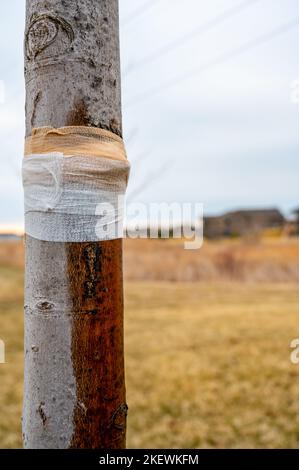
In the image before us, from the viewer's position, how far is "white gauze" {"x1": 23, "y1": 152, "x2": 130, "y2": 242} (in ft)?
2.75

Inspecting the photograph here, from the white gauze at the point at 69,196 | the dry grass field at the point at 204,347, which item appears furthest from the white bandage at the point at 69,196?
the dry grass field at the point at 204,347

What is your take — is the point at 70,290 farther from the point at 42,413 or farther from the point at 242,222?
the point at 242,222

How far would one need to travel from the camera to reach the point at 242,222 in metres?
23.3

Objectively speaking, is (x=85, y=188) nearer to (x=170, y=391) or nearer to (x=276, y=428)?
(x=276, y=428)

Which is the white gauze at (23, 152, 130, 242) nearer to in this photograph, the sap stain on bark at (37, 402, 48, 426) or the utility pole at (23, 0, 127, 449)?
the utility pole at (23, 0, 127, 449)

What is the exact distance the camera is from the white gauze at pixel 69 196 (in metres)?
0.84

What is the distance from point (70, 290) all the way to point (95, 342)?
4.6 inches

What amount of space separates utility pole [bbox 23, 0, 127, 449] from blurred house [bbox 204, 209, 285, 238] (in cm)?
1896

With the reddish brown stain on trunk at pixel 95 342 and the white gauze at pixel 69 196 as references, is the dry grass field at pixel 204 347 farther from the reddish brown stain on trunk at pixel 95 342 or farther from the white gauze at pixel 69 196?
the white gauze at pixel 69 196

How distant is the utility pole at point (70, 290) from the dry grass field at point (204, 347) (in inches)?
124

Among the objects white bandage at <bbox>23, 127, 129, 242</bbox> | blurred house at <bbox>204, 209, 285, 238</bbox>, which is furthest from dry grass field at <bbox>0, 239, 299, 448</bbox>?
blurred house at <bbox>204, 209, 285, 238</bbox>

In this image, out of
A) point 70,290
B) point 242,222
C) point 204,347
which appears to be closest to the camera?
point 70,290

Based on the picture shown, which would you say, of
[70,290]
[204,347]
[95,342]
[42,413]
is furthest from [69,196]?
[204,347]

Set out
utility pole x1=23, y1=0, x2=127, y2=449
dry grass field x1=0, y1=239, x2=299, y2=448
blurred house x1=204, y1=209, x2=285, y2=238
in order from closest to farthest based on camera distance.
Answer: utility pole x1=23, y1=0, x2=127, y2=449
dry grass field x1=0, y1=239, x2=299, y2=448
blurred house x1=204, y1=209, x2=285, y2=238
